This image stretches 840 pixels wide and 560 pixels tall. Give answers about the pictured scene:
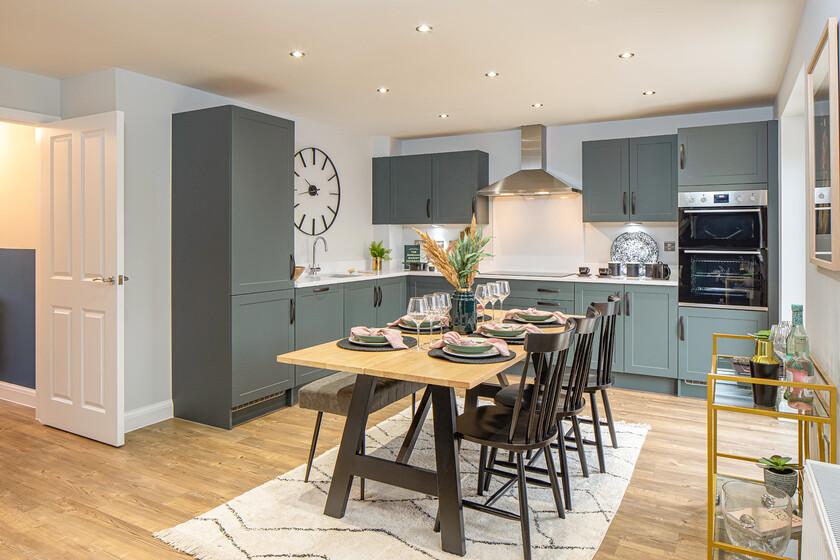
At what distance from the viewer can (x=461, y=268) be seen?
2928 mm

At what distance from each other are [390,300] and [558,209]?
195 cm

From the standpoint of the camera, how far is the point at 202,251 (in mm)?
4008

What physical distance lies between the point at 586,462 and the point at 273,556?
69.0 inches

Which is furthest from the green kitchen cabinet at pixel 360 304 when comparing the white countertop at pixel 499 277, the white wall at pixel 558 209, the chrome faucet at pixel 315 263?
the white wall at pixel 558 209

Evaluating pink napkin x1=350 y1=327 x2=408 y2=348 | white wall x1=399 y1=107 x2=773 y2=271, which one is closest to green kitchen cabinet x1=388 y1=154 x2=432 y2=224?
white wall x1=399 y1=107 x2=773 y2=271

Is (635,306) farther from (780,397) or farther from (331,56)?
(331,56)

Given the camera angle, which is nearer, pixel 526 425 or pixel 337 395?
pixel 526 425

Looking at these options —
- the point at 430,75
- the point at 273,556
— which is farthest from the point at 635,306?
the point at 273,556

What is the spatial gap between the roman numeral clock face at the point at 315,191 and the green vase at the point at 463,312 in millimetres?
2808

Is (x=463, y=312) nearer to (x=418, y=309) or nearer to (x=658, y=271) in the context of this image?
(x=418, y=309)

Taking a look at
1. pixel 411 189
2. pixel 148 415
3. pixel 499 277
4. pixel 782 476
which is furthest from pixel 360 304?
pixel 782 476

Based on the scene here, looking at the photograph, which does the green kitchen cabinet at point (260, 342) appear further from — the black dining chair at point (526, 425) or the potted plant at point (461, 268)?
the black dining chair at point (526, 425)

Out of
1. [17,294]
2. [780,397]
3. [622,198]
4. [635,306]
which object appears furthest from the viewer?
[622,198]

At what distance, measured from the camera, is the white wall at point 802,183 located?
6.86ft
